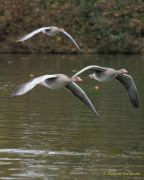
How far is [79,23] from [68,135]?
77.1 ft

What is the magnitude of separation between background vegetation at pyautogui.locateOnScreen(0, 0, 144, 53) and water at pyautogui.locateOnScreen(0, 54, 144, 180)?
1029 cm

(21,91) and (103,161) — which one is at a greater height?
(21,91)

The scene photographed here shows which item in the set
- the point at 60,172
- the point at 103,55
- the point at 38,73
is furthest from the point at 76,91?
the point at 103,55

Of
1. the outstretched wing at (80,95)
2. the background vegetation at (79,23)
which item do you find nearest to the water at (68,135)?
the outstretched wing at (80,95)

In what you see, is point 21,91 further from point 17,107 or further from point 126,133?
point 17,107

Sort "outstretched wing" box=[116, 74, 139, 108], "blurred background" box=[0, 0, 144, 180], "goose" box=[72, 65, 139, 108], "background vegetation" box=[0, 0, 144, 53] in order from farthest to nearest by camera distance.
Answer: "background vegetation" box=[0, 0, 144, 53], "outstretched wing" box=[116, 74, 139, 108], "goose" box=[72, 65, 139, 108], "blurred background" box=[0, 0, 144, 180]

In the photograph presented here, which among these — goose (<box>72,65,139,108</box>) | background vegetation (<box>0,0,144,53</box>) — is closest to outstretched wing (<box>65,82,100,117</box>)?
goose (<box>72,65,139,108</box>)

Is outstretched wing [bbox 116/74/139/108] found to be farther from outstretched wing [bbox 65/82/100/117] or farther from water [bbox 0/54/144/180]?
outstretched wing [bbox 65/82/100/117]

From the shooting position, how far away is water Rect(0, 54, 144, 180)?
13273 mm

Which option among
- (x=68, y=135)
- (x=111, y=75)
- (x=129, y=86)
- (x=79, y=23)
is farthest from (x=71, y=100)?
(x=79, y=23)

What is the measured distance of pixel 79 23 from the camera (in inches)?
1574

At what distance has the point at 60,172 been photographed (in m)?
13.1

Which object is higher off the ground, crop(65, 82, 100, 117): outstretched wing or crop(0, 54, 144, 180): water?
crop(65, 82, 100, 117): outstretched wing

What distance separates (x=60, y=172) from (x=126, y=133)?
4337 millimetres
